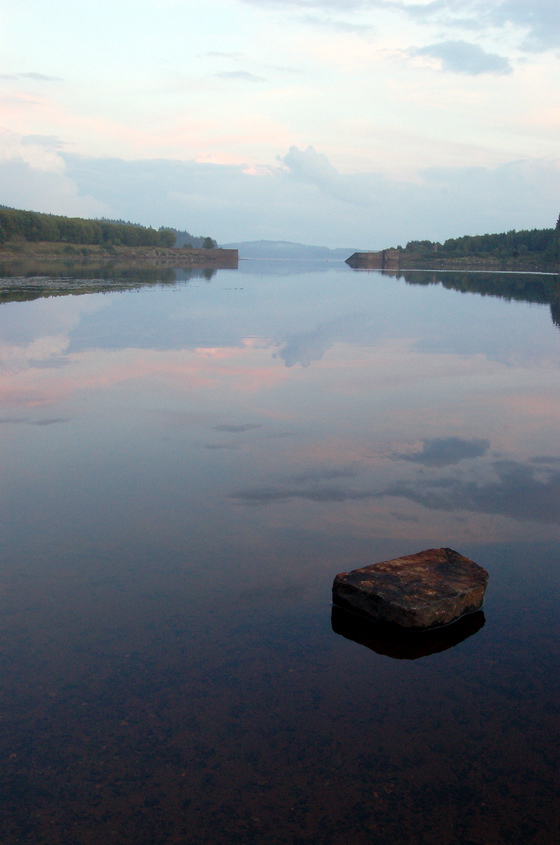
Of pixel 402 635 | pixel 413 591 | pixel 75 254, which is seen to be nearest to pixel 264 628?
pixel 402 635

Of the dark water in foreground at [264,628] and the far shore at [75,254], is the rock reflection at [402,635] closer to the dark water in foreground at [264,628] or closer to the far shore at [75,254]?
the dark water in foreground at [264,628]

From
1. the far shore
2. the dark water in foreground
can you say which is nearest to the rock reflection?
the dark water in foreground

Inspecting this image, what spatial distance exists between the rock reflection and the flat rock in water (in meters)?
0.08

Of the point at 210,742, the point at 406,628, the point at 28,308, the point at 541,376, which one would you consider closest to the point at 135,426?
the point at 406,628

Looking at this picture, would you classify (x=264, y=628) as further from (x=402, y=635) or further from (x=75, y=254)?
(x=75, y=254)

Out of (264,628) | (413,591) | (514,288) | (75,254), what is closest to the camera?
(264,628)

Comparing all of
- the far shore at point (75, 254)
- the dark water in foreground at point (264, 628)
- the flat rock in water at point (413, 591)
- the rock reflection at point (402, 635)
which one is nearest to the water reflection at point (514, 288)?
the dark water in foreground at point (264, 628)

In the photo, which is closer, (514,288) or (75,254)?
(514,288)

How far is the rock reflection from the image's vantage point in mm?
7172

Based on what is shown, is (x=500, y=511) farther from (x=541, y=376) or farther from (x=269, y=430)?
(x=541, y=376)

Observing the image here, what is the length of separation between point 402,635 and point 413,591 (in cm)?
49

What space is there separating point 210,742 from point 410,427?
34.8 feet

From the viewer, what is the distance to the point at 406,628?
745 cm

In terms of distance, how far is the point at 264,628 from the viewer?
286 inches
